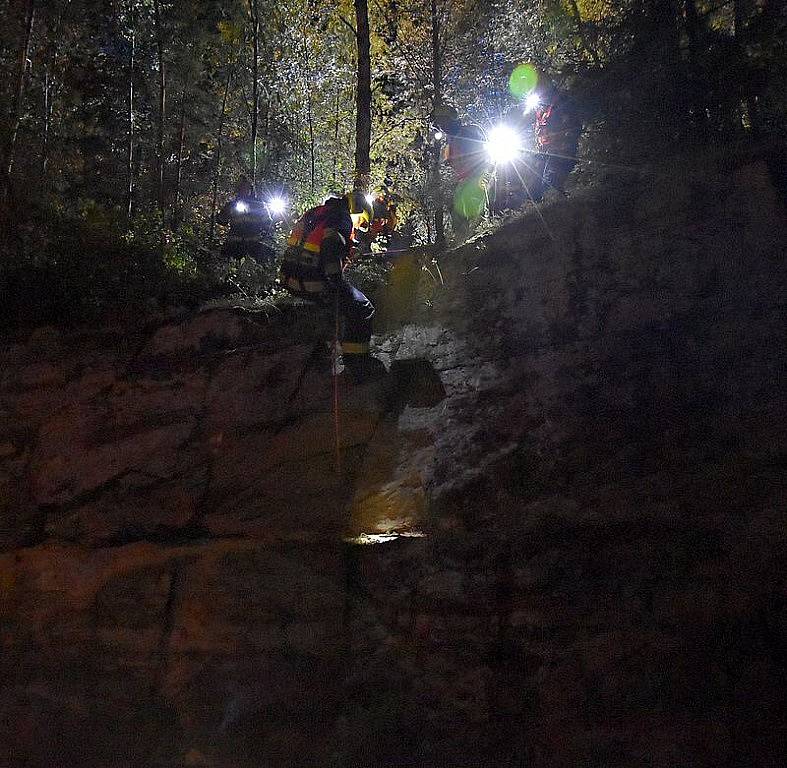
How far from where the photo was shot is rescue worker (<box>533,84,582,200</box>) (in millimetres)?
7641

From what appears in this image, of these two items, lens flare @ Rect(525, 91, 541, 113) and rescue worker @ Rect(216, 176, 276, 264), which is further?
rescue worker @ Rect(216, 176, 276, 264)

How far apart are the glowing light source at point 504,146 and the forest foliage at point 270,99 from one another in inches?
43.3

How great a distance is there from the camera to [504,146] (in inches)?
376

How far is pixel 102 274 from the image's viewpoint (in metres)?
7.18

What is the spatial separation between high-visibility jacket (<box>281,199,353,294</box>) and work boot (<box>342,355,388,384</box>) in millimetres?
770

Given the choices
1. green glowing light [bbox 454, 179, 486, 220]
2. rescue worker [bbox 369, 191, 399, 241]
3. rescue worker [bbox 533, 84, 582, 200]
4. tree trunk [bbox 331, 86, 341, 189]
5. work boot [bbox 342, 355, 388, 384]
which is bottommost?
work boot [bbox 342, 355, 388, 384]

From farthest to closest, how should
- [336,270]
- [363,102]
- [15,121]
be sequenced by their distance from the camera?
[363,102], [15,121], [336,270]

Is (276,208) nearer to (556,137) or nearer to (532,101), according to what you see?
(532,101)

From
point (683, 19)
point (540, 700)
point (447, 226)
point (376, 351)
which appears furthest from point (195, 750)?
point (447, 226)

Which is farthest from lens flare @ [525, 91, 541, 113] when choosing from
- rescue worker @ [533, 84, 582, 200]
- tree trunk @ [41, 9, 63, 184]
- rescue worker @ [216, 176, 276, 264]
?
tree trunk @ [41, 9, 63, 184]

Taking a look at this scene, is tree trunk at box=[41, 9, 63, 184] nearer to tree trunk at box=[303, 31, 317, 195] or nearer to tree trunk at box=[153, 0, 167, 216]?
tree trunk at box=[153, 0, 167, 216]

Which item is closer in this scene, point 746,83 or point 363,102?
point 746,83

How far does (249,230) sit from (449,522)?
7279 millimetres

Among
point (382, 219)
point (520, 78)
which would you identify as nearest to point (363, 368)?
point (382, 219)
